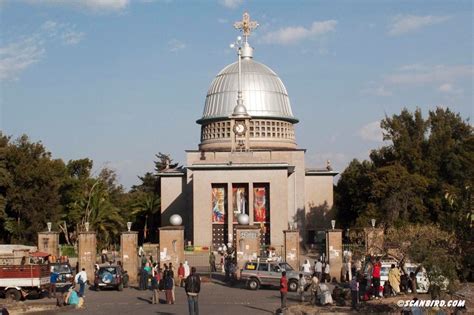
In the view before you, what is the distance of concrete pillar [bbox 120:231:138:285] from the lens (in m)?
38.7

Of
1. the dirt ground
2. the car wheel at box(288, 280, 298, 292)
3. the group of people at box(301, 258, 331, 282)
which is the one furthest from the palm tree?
the dirt ground

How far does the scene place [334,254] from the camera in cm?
3956

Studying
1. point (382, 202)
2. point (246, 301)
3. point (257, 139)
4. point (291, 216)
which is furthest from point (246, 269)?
point (257, 139)

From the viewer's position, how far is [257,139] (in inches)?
2822

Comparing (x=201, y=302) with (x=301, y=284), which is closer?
(x=201, y=302)

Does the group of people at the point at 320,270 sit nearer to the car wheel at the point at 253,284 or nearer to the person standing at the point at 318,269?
the person standing at the point at 318,269

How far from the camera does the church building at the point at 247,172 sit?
192 ft

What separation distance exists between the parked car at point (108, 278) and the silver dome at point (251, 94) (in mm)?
39635

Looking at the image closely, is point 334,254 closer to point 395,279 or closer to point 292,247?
point 292,247

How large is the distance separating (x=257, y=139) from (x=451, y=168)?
66.9 feet

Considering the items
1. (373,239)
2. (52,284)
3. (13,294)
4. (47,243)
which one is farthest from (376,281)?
(47,243)

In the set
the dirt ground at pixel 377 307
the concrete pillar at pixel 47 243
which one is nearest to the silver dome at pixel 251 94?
the concrete pillar at pixel 47 243

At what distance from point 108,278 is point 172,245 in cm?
516

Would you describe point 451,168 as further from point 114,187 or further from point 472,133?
point 114,187
